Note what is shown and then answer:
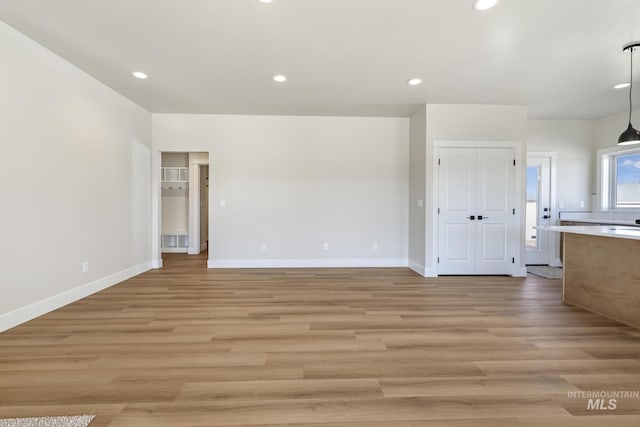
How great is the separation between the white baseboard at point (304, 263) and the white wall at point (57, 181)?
1.48 m

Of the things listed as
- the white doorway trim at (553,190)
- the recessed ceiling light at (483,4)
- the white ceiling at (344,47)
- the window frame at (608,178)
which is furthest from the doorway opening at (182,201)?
the window frame at (608,178)

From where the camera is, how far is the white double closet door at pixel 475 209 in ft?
15.9

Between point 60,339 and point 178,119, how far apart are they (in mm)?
3975

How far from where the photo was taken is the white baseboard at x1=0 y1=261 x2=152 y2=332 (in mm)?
2721

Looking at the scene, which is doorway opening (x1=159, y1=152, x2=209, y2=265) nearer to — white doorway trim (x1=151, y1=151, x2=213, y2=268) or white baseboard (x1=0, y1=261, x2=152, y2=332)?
white doorway trim (x1=151, y1=151, x2=213, y2=268)

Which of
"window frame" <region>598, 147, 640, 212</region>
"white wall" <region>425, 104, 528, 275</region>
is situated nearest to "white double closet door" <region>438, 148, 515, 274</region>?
"white wall" <region>425, 104, 528, 275</region>

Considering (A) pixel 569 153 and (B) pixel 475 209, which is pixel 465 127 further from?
(A) pixel 569 153

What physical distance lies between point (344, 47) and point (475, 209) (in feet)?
10.8

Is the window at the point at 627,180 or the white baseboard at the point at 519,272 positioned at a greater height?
the window at the point at 627,180

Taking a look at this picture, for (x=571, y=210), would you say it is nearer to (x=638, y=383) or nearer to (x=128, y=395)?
(x=638, y=383)

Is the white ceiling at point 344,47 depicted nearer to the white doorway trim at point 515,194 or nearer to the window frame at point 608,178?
the white doorway trim at point 515,194

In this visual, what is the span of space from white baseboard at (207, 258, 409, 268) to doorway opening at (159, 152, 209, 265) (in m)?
2.01

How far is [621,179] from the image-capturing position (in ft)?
17.5

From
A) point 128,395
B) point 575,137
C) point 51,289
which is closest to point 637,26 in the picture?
point 575,137
